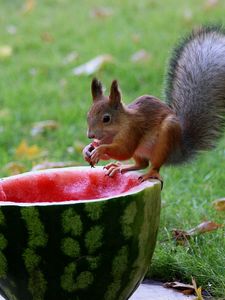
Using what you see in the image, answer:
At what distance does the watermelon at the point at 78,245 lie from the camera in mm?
2455

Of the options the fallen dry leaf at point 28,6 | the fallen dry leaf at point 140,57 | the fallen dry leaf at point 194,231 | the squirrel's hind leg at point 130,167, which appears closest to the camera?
the squirrel's hind leg at point 130,167

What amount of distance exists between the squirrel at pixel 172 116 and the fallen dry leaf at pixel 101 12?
5162 millimetres

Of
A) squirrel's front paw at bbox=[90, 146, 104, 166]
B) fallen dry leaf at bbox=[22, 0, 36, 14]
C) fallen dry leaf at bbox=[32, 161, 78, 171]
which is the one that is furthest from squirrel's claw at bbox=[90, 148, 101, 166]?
fallen dry leaf at bbox=[22, 0, 36, 14]

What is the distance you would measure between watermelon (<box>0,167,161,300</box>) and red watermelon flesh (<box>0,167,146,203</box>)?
269 mm

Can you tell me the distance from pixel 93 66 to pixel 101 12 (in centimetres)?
204

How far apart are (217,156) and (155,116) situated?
6.46 ft

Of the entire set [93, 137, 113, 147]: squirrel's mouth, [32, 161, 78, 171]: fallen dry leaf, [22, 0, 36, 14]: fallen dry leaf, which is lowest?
[32, 161, 78, 171]: fallen dry leaf

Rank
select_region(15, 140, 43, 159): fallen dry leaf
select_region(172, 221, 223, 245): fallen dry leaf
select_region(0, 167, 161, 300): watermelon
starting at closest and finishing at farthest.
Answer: select_region(0, 167, 161, 300): watermelon
select_region(172, 221, 223, 245): fallen dry leaf
select_region(15, 140, 43, 159): fallen dry leaf

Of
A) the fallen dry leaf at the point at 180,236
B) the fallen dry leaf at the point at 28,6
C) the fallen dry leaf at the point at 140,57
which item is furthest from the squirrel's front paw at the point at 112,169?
the fallen dry leaf at the point at 28,6

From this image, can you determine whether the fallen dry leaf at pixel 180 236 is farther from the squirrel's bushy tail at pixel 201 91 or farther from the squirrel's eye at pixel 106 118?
the squirrel's eye at pixel 106 118

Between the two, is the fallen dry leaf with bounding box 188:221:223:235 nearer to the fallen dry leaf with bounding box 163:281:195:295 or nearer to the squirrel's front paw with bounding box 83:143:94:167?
the fallen dry leaf with bounding box 163:281:195:295

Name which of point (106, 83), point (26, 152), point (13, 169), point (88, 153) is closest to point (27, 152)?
point (26, 152)

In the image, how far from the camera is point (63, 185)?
2.91 meters

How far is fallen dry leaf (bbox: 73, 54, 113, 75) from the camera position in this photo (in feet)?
20.9
